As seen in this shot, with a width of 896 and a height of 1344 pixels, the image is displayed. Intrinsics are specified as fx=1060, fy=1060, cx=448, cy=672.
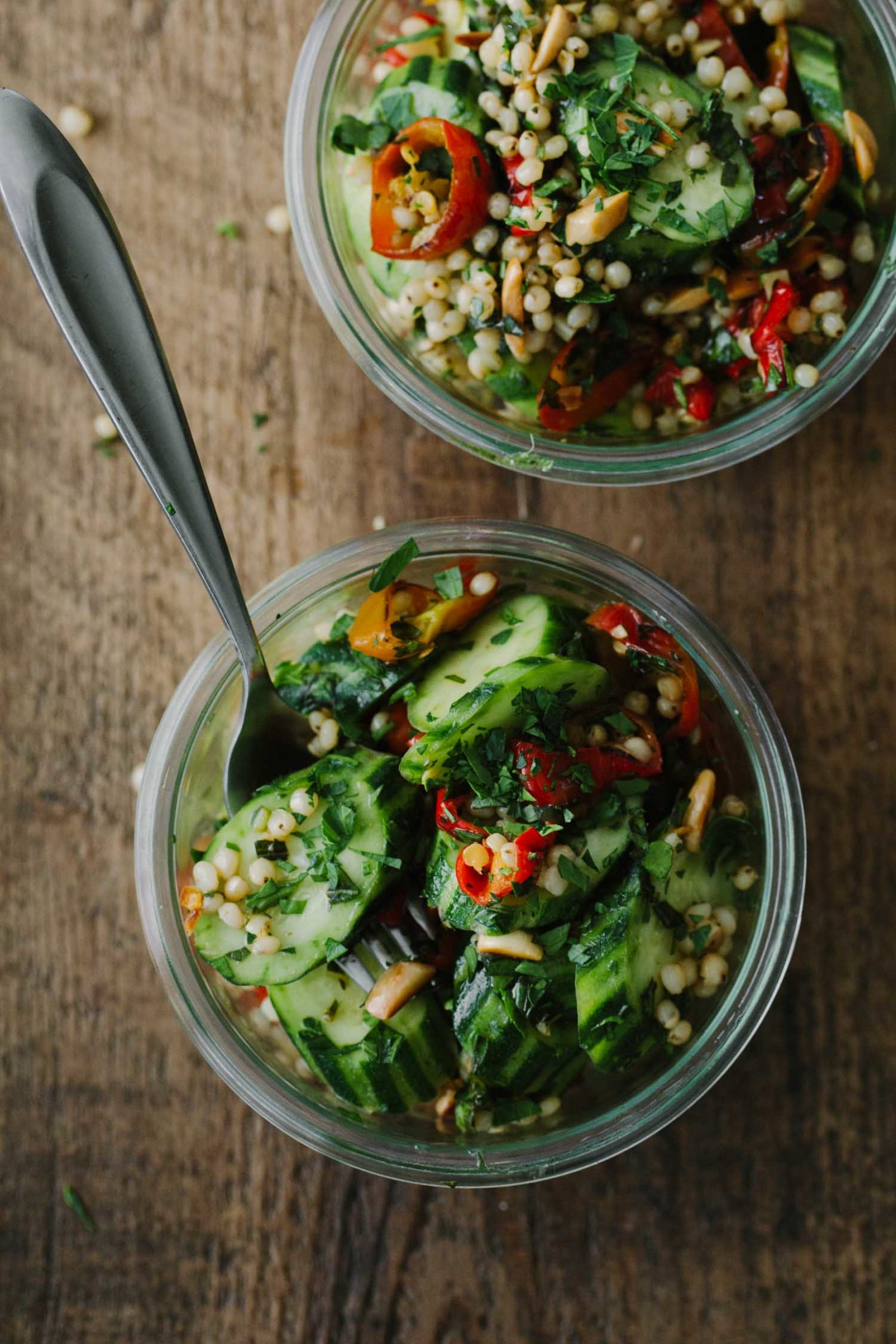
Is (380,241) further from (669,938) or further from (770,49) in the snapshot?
(669,938)

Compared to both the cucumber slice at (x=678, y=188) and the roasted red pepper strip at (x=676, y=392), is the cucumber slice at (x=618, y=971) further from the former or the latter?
the cucumber slice at (x=678, y=188)

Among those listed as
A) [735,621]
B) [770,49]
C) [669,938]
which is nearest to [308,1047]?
[669,938]

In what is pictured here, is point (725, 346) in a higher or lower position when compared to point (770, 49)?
lower

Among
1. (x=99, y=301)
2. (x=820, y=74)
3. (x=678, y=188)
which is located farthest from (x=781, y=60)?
(x=99, y=301)

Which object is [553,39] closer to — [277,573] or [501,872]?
[277,573]

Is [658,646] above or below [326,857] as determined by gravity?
above

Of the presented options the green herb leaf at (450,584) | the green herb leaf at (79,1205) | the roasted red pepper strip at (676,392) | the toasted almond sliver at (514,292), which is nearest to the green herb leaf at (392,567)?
the green herb leaf at (450,584)
